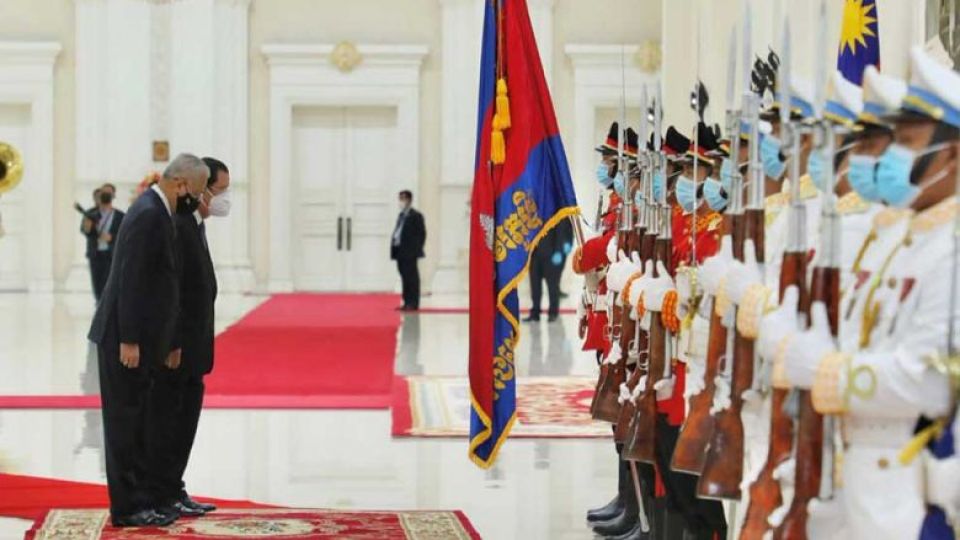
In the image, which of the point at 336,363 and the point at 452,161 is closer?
the point at 336,363

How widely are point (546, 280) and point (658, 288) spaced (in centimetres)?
1327

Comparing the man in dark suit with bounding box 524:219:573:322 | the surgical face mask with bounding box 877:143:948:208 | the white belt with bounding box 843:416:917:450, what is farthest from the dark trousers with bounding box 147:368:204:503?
the man in dark suit with bounding box 524:219:573:322

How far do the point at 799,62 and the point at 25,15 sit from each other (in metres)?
15.9

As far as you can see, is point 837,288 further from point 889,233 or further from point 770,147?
point 770,147

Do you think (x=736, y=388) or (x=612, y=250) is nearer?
A: (x=736, y=388)

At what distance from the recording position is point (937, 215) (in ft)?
12.2

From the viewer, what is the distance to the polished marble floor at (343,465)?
7676 mm

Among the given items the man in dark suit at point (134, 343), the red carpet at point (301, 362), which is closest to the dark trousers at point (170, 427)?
the man in dark suit at point (134, 343)

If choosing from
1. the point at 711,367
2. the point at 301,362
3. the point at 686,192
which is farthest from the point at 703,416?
the point at 301,362

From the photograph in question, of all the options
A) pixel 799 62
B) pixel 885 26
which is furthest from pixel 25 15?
pixel 885 26

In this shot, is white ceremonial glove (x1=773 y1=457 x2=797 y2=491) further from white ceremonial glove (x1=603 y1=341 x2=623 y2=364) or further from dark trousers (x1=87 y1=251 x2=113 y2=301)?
dark trousers (x1=87 y1=251 x2=113 y2=301)

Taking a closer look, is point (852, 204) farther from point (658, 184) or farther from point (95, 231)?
point (95, 231)

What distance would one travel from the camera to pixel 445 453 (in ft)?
30.0

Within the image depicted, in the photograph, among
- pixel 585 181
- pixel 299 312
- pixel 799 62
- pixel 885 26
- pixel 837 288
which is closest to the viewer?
pixel 837 288
